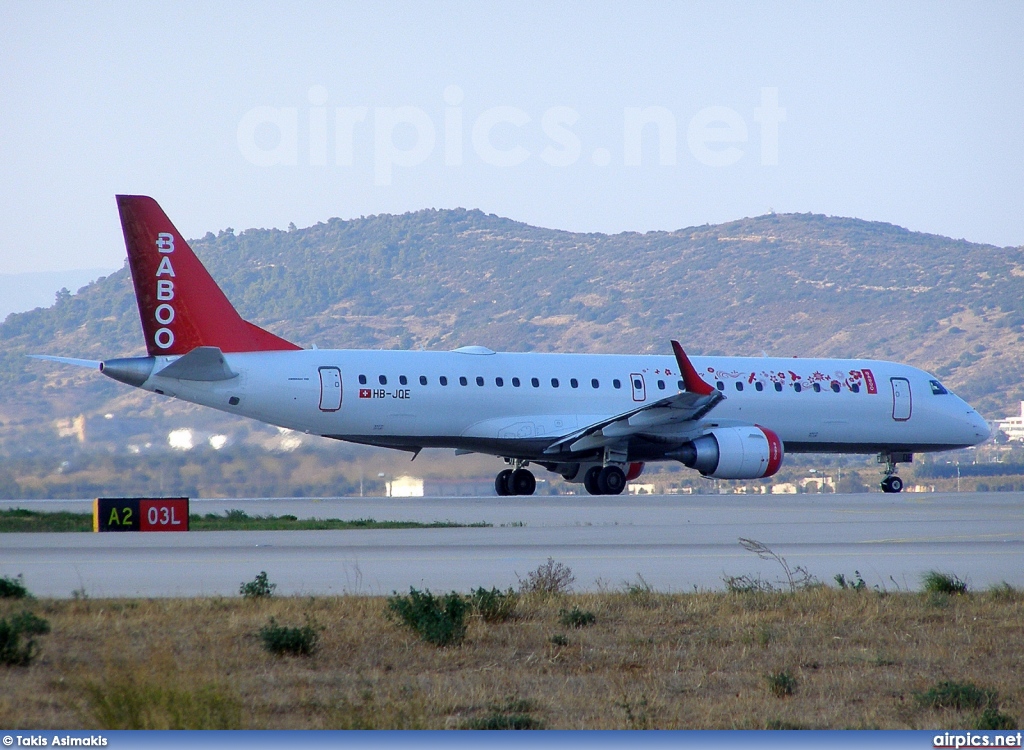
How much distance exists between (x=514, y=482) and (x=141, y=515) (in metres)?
14.0

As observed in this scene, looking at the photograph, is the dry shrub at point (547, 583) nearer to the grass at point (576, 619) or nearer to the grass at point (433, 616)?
the grass at point (576, 619)

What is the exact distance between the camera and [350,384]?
96.8 ft

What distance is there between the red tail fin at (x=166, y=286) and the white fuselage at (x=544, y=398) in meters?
0.62

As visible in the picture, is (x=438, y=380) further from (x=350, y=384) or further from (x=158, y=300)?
(x=158, y=300)

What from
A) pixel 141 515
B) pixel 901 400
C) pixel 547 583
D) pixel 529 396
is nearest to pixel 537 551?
pixel 547 583

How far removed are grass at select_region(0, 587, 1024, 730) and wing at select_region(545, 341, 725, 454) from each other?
1679 cm

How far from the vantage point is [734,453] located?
31.0m

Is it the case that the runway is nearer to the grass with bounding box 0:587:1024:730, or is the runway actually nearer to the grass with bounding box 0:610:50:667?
the grass with bounding box 0:587:1024:730

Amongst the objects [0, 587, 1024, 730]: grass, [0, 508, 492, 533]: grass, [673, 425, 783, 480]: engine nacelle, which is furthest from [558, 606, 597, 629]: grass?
[673, 425, 783, 480]: engine nacelle

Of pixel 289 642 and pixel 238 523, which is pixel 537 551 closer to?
pixel 238 523

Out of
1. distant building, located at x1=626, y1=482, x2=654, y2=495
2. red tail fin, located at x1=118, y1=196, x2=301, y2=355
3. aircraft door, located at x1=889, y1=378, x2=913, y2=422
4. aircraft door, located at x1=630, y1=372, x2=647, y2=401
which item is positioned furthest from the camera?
distant building, located at x1=626, y1=482, x2=654, y2=495

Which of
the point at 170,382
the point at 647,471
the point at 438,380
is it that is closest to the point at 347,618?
the point at 170,382

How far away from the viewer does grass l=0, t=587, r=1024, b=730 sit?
7.52 m

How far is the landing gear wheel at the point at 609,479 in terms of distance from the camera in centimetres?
3228
